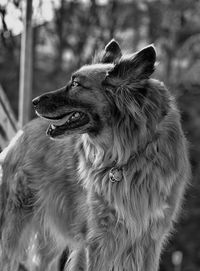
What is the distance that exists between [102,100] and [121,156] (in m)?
0.43

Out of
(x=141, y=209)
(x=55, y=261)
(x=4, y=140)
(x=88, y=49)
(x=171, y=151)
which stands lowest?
(x=88, y=49)

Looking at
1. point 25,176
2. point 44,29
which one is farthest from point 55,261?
point 44,29

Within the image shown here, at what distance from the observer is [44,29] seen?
17.0 m

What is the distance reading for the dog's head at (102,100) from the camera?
4.16 metres

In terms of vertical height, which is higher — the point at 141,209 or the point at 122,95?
the point at 122,95

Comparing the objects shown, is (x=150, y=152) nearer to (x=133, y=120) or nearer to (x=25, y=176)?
(x=133, y=120)

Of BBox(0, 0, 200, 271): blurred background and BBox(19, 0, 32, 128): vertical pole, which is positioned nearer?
BBox(19, 0, 32, 128): vertical pole

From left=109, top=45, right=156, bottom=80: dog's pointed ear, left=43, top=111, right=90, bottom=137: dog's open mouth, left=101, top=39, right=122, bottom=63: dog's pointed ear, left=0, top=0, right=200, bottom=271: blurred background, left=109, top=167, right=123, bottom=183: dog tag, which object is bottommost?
left=0, top=0, right=200, bottom=271: blurred background

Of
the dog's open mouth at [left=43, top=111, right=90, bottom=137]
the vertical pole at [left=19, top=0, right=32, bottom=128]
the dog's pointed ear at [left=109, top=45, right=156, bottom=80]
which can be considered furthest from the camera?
Answer: the vertical pole at [left=19, top=0, right=32, bottom=128]

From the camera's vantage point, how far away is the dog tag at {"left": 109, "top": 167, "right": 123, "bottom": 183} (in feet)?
14.3

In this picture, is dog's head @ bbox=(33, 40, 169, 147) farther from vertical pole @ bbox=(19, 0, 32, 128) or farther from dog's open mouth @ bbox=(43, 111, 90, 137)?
vertical pole @ bbox=(19, 0, 32, 128)

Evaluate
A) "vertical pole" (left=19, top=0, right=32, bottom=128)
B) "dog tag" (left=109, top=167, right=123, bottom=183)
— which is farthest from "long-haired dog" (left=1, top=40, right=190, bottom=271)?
"vertical pole" (left=19, top=0, right=32, bottom=128)

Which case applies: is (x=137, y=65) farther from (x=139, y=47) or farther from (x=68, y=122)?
(x=139, y=47)

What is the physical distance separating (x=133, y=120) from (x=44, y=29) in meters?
13.2
